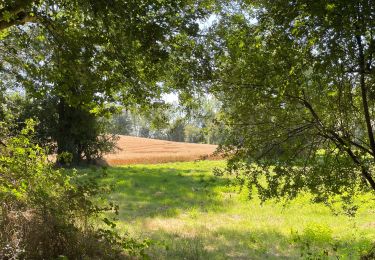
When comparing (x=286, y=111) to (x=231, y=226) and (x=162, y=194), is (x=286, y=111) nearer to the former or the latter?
(x=231, y=226)

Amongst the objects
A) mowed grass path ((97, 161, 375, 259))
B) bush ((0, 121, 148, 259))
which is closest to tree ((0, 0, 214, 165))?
bush ((0, 121, 148, 259))

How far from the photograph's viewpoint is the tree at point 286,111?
216 inches

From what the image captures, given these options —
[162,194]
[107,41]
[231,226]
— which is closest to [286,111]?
[107,41]

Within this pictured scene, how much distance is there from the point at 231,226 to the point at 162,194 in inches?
220

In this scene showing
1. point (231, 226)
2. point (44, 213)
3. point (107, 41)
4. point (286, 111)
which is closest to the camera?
point (107, 41)

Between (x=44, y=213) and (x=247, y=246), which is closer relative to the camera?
(x=44, y=213)

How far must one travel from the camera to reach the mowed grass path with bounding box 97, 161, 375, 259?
9562mm

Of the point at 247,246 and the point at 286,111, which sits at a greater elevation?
the point at 286,111

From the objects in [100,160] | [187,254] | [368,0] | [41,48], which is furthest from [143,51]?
[100,160]

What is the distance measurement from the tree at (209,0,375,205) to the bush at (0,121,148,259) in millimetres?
2866

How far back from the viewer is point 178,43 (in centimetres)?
644

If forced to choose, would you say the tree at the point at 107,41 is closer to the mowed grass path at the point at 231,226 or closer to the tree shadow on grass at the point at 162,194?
the mowed grass path at the point at 231,226

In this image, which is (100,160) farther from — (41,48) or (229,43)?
(229,43)

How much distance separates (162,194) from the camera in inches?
683
